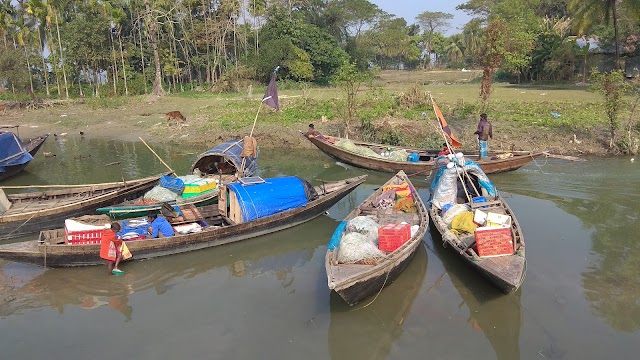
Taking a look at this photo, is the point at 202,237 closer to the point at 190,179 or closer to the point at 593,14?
the point at 190,179

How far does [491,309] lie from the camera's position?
737 centimetres

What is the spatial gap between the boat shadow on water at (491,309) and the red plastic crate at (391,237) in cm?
131

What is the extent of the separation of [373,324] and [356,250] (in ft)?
3.77

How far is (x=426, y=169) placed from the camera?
45.1 feet

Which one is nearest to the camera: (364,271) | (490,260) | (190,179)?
(364,271)

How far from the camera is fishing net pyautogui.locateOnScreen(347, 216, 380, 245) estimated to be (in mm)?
8392

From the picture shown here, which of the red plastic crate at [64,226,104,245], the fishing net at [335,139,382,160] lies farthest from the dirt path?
the red plastic crate at [64,226,104,245]

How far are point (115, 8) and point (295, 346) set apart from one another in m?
36.4

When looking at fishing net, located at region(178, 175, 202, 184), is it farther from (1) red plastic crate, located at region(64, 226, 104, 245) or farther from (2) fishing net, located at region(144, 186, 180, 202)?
(1) red plastic crate, located at region(64, 226, 104, 245)

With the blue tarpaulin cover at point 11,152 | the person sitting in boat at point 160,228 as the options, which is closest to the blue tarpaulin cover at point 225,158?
the person sitting in boat at point 160,228

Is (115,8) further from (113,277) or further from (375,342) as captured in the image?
(375,342)

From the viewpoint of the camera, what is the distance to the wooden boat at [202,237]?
27.9ft

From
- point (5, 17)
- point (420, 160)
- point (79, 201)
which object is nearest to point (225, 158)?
point (79, 201)

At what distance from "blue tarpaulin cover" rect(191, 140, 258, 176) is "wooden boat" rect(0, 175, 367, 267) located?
90.4 inches
